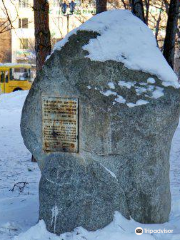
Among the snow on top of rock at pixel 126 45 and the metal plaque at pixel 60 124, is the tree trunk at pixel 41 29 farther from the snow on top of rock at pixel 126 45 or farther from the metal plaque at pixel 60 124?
the metal plaque at pixel 60 124

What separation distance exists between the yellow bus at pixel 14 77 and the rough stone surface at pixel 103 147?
2224cm

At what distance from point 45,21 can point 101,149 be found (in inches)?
184

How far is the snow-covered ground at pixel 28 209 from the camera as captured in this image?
14.6ft

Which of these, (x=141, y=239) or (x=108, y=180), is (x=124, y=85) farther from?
(x=141, y=239)

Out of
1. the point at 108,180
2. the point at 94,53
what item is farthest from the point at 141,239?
the point at 94,53

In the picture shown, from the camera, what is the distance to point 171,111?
14.8 feet

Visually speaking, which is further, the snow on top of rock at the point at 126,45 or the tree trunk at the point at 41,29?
the tree trunk at the point at 41,29

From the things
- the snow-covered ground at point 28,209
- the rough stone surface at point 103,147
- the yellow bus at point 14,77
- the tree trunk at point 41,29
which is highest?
the tree trunk at point 41,29

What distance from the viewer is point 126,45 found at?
15.2ft

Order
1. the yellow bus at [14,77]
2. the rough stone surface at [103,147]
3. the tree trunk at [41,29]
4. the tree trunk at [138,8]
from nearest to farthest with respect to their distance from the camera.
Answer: the rough stone surface at [103,147] < the tree trunk at [41,29] < the tree trunk at [138,8] < the yellow bus at [14,77]

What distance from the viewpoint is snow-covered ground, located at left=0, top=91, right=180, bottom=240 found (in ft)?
14.6

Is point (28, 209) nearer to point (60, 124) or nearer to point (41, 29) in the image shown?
point (60, 124)

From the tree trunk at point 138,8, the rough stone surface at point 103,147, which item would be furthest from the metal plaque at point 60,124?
the tree trunk at point 138,8

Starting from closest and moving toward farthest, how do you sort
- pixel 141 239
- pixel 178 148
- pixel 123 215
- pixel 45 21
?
1. pixel 141 239
2. pixel 123 215
3. pixel 45 21
4. pixel 178 148
